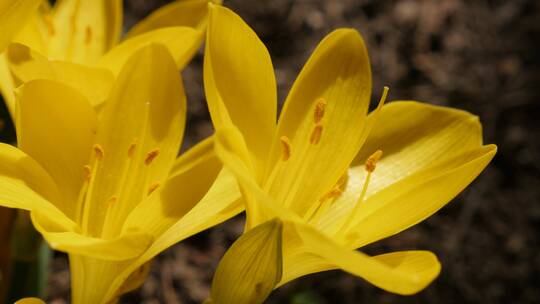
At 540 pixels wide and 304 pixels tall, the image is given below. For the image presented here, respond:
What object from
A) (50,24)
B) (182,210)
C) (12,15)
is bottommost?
(182,210)

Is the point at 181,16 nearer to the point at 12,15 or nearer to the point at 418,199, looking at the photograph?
the point at 12,15

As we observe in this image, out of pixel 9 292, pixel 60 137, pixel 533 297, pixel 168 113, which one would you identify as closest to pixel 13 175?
pixel 60 137

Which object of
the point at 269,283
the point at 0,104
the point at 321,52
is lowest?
the point at 0,104

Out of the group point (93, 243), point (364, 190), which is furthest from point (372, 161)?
point (93, 243)

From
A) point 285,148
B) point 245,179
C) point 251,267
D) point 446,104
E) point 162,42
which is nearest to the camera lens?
point 245,179

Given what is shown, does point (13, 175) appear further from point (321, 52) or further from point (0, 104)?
point (0, 104)

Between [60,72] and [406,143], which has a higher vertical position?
[60,72]
